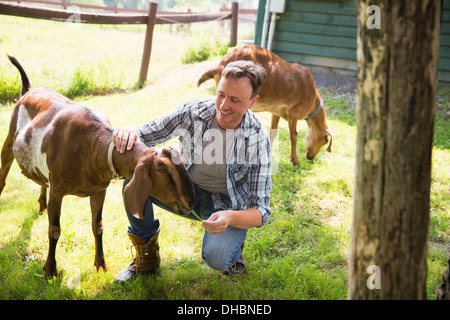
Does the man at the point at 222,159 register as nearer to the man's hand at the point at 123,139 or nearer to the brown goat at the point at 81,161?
the man's hand at the point at 123,139

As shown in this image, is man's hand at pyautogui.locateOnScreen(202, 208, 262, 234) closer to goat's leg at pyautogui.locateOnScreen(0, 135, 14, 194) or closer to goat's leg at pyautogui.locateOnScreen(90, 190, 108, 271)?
goat's leg at pyautogui.locateOnScreen(90, 190, 108, 271)

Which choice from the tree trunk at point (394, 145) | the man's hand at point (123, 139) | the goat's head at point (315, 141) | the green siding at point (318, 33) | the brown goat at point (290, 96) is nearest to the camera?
the tree trunk at point (394, 145)

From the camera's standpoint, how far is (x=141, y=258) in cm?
308

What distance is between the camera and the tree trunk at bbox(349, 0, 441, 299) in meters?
1.63

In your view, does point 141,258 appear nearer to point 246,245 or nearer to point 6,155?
point 246,245

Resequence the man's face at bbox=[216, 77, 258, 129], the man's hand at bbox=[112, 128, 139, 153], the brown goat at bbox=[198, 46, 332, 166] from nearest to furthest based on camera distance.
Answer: the man's hand at bbox=[112, 128, 139, 153] → the man's face at bbox=[216, 77, 258, 129] → the brown goat at bbox=[198, 46, 332, 166]

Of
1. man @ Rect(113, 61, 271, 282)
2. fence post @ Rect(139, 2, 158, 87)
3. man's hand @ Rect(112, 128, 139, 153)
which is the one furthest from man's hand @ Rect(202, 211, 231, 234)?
fence post @ Rect(139, 2, 158, 87)

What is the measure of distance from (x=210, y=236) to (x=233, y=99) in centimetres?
106

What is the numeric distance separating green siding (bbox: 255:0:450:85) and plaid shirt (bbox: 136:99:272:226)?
8138 millimetres

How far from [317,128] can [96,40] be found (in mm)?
9886

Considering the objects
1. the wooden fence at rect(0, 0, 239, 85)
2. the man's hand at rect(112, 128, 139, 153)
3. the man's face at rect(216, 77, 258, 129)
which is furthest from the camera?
the wooden fence at rect(0, 0, 239, 85)

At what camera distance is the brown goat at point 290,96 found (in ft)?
19.4

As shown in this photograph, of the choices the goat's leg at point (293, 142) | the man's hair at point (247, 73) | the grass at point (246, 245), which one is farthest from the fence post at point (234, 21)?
the man's hair at point (247, 73)

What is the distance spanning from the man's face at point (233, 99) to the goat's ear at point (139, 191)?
2.62ft
